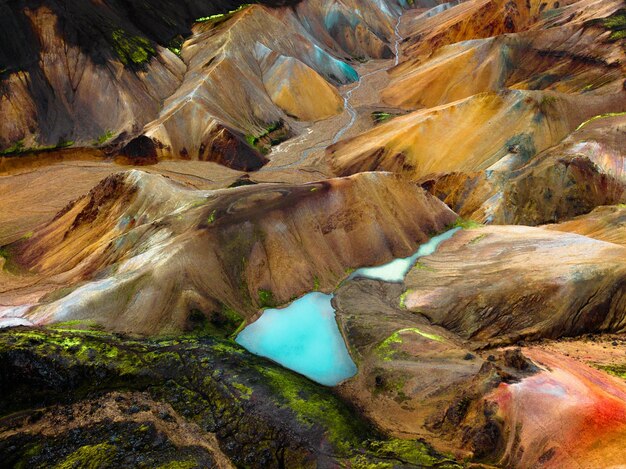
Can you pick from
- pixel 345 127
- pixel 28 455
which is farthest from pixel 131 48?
pixel 28 455

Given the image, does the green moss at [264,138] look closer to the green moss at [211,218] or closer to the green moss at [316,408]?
the green moss at [211,218]

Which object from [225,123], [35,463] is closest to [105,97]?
[225,123]

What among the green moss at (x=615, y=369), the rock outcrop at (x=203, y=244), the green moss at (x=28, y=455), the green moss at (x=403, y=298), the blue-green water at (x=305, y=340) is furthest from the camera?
the green moss at (x=403, y=298)

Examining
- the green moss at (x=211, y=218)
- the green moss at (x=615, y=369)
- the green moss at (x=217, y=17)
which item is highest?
the green moss at (x=217, y=17)

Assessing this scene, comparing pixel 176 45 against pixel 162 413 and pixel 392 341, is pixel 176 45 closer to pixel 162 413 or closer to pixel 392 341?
pixel 392 341

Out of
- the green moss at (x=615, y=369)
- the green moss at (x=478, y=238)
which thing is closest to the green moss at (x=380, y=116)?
the green moss at (x=478, y=238)

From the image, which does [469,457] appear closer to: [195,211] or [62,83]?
[195,211]

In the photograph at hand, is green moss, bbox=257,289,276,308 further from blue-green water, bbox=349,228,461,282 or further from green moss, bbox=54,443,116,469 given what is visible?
green moss, bbox=54,443,116,469
